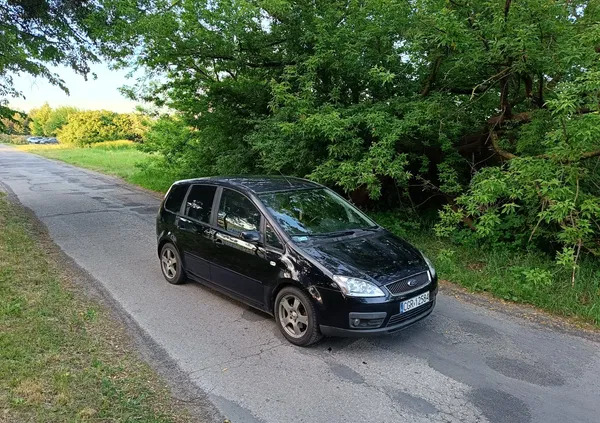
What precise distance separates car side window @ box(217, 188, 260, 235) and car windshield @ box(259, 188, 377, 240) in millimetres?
198

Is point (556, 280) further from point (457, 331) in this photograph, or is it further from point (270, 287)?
point (270, 287)

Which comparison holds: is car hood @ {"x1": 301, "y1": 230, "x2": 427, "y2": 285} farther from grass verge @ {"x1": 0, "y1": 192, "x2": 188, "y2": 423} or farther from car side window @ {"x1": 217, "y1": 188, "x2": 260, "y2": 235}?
grass verge @ {"x1": 0, "y1": 192, "x2": 188, "y2": 423}

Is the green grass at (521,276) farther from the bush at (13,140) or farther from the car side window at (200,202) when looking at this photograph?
the bush at (13,140)

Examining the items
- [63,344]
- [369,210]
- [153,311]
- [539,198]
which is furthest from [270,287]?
[369,210]

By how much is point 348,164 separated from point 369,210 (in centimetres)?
266

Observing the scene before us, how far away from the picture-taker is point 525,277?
223 inches

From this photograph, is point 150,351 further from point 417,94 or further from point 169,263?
point 417,94

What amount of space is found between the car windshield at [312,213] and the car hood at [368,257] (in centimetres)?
22

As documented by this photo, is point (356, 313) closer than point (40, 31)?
Yes

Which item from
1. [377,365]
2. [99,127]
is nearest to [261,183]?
[377,365]

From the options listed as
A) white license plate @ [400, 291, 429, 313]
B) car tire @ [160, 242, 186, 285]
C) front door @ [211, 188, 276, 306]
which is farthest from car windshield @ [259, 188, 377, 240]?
car tire @ [160, 242, 186, 285]

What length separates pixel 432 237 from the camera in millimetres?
7988

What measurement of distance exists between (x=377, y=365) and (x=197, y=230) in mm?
2796

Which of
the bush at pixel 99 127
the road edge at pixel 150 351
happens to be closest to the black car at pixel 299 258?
the road edge at pixel 150 351
